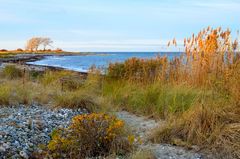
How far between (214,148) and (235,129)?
36 centimetres

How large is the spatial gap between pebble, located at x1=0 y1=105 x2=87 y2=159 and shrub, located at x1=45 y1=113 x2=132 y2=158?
34cm

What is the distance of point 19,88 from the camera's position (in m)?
6.86

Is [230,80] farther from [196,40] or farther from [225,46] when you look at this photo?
[196,40]

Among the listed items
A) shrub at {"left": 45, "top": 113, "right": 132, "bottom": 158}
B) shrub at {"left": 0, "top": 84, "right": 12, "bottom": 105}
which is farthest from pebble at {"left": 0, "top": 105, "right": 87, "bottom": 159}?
shrub at {"left": 45, "top": 113, "right": 132, "bottom": 158}

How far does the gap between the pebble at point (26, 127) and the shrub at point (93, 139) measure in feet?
1.13

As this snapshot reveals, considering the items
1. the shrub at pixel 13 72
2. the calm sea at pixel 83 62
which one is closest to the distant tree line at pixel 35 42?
the calm sea at pixel 83 62

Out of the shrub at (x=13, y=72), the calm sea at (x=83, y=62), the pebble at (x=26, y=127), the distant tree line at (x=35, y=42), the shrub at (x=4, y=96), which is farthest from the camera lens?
the distant tree line at (x=35, y=42)

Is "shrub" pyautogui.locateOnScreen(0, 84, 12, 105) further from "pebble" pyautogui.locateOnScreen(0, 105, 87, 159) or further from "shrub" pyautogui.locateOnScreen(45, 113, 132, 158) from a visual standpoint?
"shrub" pyautogui.locateOnScreen(45, 113, 132, 158)

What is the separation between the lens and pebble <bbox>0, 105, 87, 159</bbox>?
12.2ft

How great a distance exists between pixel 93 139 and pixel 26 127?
3.51 ft

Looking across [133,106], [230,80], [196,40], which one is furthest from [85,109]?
[196,40]

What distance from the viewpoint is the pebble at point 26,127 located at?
12.2 ft

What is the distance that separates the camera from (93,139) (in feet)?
12.7

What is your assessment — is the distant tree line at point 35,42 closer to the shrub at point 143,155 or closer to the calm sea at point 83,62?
the calm sea at point 83,62
